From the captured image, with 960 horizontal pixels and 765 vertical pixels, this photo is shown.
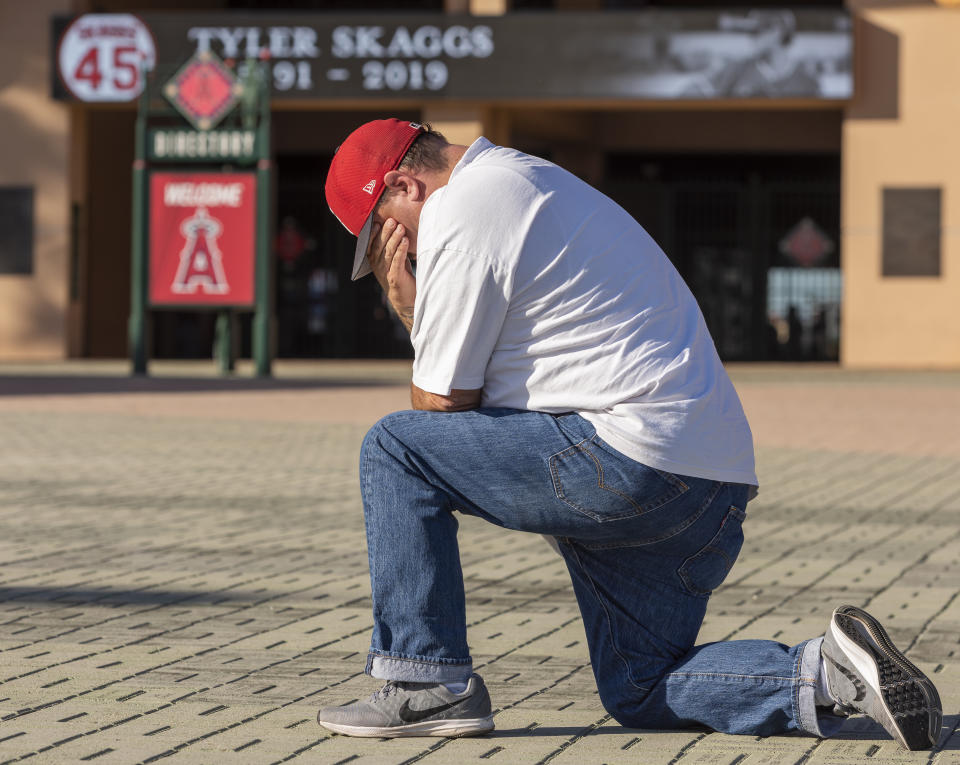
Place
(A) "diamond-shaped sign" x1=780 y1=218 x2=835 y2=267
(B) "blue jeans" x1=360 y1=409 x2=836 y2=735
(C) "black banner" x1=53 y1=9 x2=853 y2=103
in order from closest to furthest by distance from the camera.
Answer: (B) "blue jeans" x1=360 y1=409 x2=836 y2=735, (C) "black banner" x1=53 y1=9 x2=853 y2=103, (A) "diamond-shaped sign" x1=780 y1=218 x2=835 y2=267

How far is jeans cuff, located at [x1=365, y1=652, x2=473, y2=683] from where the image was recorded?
380 cm

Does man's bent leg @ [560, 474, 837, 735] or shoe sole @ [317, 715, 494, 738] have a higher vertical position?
man's bent leg @ [560, 474, 837, 735]

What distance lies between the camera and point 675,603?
154 inches

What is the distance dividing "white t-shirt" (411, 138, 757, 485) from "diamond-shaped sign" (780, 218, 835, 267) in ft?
81.4

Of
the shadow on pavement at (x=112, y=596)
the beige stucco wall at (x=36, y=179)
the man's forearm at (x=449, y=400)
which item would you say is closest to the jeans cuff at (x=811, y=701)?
the man's forearm at (x=449, y=400)

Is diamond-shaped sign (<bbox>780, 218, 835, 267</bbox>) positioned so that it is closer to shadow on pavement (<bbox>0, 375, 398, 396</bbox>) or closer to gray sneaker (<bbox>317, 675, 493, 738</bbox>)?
shadow on pavement (<bbox>0, 375, 398, 396</bbox>)

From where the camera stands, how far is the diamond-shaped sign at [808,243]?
28.0 m

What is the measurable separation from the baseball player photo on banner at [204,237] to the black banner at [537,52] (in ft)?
15.1

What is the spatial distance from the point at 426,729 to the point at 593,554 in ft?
1.73

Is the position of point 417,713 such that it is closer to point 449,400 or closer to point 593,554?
point 593,554

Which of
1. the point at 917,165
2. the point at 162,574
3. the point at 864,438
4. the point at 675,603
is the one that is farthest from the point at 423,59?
the point at 675,603

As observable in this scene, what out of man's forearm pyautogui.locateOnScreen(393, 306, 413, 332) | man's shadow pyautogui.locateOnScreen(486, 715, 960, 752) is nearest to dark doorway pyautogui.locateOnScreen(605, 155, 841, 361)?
man's shadow pyautogui.locateOnScreen(486, 715, 960, 752)

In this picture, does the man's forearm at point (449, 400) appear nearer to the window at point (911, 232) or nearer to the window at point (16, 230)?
the window at point (911, 232)

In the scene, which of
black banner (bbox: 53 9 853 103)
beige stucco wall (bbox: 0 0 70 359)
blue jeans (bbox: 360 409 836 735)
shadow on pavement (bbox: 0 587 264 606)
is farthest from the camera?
beige stucco wall (bbox: 0 0 70 359)
